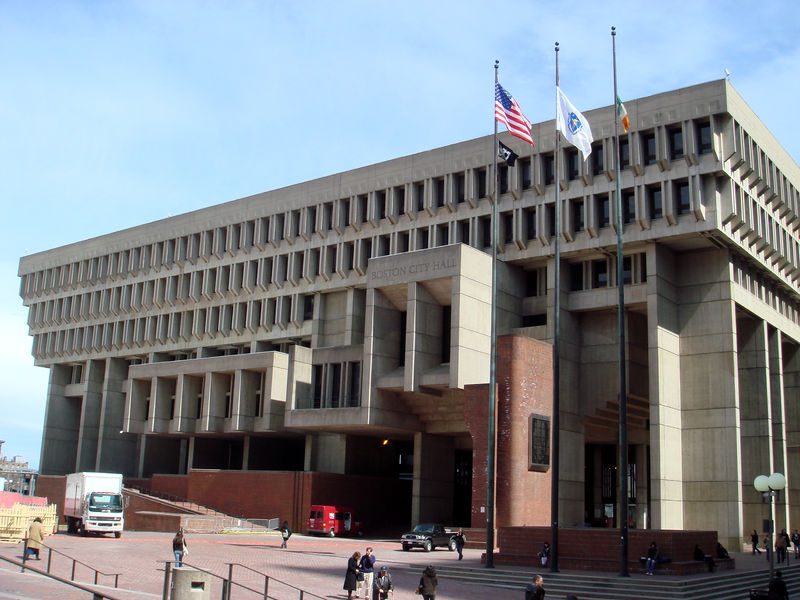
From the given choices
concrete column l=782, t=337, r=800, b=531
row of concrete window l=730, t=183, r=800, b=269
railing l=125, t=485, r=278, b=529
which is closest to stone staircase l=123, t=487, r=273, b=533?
railing l=125, t=485, r=278, b=529

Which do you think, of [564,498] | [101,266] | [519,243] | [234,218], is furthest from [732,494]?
[101,266]

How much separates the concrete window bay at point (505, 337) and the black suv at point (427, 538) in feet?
7.89

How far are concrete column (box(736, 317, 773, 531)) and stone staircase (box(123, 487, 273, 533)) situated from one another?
1201 inches

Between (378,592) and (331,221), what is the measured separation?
47.9m

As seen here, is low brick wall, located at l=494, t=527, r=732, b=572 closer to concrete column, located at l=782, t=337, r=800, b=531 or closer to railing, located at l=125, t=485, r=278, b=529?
concrete column, located at l=782, t=337, r=800, b=531

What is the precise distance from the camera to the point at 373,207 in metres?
66.3

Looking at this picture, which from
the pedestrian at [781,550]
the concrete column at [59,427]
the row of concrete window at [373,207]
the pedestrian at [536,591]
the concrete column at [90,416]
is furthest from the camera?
the concrete column at [59,427]

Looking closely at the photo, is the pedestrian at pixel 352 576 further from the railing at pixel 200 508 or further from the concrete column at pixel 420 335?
the railing at pixel 200 508

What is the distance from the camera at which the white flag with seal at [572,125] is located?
33188 mm

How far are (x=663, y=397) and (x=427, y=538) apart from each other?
638 inches

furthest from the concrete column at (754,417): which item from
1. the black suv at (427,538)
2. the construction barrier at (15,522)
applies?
the construction barrier at (15,522)

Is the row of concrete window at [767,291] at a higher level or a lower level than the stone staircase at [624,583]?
higher

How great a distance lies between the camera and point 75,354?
89688 mm

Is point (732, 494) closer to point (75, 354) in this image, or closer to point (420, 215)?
point (420, 215)
